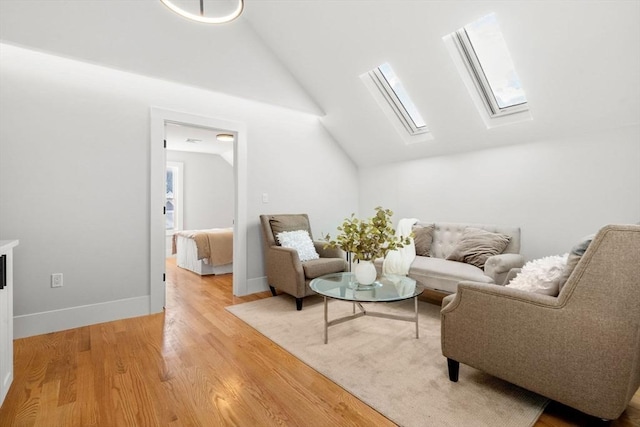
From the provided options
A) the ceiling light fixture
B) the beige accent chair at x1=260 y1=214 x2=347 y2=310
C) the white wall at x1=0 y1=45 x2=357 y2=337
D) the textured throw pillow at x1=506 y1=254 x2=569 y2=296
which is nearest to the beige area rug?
the beige accent chair at x1=260 y1=214 x2=347 y2=310

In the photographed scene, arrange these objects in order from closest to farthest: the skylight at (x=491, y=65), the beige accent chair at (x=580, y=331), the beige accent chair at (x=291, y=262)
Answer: the beige accent chair at (x=580, y=331) < the skylight at (x=491, y=65) < the beige accent chair at (x=291, y=262)

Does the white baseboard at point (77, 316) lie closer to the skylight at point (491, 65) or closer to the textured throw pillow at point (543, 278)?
the textured throw pillow at point (543, 278)

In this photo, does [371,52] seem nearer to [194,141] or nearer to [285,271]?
Answer: [285,271]

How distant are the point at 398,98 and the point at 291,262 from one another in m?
2.40

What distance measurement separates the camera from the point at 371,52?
10.7 feet

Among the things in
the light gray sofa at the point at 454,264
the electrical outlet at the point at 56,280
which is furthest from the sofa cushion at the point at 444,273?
the electrical outlet at the point at 56,280

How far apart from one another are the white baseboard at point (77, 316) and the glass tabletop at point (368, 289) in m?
1.83

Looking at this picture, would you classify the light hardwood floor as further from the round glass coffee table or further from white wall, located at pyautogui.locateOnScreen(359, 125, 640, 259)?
white wall, located at pyautogui.locateOnScreen(359, 125, 640, 259)

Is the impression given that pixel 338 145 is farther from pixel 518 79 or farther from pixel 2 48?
pixel 2 48

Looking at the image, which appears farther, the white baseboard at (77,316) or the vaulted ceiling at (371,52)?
the white baseboard at (77,316)

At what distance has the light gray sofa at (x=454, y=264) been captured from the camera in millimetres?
2791

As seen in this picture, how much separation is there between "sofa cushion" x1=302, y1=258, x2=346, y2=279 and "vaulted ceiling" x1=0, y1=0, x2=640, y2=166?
6.17 feet

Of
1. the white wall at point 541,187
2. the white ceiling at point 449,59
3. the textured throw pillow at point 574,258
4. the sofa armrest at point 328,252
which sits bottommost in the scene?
the sofa armrest at point 328,252

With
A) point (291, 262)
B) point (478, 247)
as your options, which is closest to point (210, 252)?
point (291, 262)
